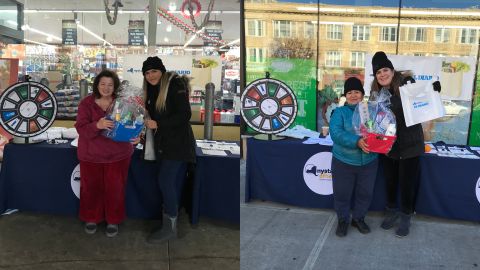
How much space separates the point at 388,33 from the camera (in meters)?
5.67

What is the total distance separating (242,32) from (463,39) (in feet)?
9.77

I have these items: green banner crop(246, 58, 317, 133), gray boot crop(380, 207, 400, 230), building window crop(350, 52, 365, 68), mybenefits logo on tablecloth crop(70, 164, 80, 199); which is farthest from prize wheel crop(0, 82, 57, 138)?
building window crop(350, 52, 365, 68)

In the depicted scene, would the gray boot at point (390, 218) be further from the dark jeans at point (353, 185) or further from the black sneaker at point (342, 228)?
the black sneaker at point (342, 228)

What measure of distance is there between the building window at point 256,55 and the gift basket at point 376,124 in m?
3.04

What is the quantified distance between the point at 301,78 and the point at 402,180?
2.78 metres

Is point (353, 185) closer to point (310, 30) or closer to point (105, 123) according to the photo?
point (105, 123)

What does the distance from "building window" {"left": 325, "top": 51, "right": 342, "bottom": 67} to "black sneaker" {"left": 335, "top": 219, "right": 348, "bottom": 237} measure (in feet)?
9.69

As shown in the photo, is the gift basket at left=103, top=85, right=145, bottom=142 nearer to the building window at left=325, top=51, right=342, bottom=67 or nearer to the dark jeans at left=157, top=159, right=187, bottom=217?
the dark jeans at left=157, top=159, right=187, bottom=217

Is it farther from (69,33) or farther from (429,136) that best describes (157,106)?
(69,33)

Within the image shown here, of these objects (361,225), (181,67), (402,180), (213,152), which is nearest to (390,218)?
(361,225)

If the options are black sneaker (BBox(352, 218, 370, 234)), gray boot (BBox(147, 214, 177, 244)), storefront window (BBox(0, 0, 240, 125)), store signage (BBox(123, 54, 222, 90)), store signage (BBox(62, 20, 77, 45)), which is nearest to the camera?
gray boot (BBox(147, 214, 177, 244))

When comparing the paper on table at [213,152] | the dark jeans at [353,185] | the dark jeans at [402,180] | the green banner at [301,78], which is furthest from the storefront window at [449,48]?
the paper on table at [213,152]

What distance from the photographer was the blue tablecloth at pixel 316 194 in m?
3.62

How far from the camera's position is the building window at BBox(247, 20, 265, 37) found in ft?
19.5
